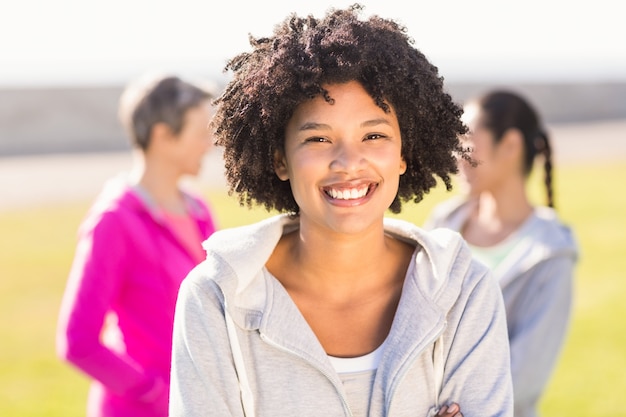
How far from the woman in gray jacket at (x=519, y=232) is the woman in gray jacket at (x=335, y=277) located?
3.43 ft

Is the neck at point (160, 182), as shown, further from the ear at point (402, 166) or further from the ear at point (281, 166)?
the ear at point (402, 166)

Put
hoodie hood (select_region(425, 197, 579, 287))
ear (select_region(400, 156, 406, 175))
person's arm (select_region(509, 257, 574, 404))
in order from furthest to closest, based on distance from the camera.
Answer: hoodie hood (select_region(425, 197, 579, 287)) → person's arm (select_region(509, 257, 574, 404)) → ear (select_region(400, 156, 406, 175))

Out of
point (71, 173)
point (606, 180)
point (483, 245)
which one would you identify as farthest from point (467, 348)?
point (71, 173)

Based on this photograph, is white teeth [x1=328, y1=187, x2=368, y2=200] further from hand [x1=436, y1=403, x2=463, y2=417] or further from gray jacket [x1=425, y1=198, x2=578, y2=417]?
gray jacket [x1=425, y1=198, x2=578, y2=417]

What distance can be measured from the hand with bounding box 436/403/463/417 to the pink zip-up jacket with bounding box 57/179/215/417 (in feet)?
4.71

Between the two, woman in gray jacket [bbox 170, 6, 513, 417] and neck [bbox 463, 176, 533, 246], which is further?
neck [bbox 463, 176, 533, 246]

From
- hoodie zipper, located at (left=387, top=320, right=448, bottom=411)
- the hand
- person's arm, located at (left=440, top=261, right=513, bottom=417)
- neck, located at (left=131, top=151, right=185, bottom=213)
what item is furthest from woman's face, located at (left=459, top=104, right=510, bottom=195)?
the hand

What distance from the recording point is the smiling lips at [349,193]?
271cm

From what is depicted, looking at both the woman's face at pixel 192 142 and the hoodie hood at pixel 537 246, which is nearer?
the hoodie hood at pixel 537 246

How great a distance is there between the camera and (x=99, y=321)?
375cm

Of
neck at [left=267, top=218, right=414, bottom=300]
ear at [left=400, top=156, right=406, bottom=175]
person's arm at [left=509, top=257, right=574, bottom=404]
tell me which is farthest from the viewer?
person's arm at [left=509, top=257, right=574, bottom=404]

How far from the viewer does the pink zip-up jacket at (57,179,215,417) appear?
3.73 meters

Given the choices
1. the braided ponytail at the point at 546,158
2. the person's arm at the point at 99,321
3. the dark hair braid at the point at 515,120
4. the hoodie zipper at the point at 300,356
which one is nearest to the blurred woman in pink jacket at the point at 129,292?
the person's arm at the point at 99,321

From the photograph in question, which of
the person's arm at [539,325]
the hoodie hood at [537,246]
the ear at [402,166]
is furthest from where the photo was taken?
the hoodie hood at [537,246]
